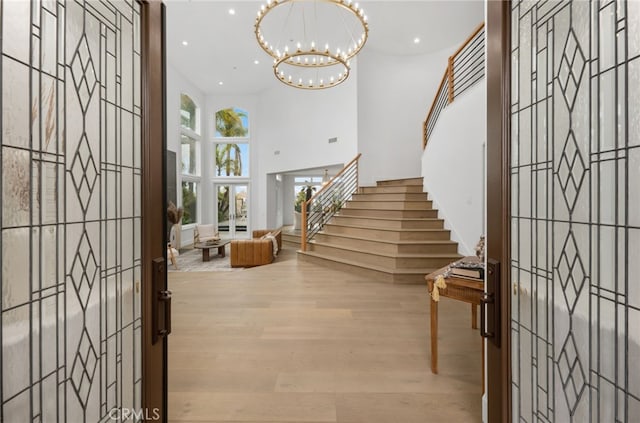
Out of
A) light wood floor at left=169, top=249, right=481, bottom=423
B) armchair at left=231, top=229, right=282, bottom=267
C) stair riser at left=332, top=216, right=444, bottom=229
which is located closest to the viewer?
light wood floor at left=169, top=249, right=481, bottom=423

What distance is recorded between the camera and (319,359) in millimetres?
2357

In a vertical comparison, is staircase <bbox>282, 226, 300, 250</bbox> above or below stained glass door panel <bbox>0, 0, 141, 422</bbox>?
below

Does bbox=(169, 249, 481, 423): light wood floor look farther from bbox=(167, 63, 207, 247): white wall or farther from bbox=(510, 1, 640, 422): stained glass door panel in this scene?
bbox=(167, 63, 207, 247): white wall

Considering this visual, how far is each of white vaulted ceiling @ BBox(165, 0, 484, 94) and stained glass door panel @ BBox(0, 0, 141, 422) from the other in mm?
6521

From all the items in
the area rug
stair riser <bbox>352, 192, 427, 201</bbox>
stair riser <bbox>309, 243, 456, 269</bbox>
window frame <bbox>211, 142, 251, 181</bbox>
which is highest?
window frame <bbox>211, 142, 251, 181</bbox>

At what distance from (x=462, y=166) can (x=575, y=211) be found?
4378mm

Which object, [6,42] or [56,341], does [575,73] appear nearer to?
[6,42]

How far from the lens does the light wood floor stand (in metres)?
1.82

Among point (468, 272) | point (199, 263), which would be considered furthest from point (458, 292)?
point (199, 263)

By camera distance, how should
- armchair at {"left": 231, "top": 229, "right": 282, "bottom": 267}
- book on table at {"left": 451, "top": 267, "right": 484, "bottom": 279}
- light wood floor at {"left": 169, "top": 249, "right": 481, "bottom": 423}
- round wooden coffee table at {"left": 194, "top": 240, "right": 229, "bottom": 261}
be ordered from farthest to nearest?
round wooden coffee table at {"left": 194, "top": 240, "right": 229, "bottom": 261}, armchair at {"left": 231, "top": 229, "right": 282, "bottom": 267}, book on table at {"left": 451, "top": 267, "right": 484, "bottom": 279}, light wood floor at {"left": 169, "top": 249, "right": 481, "bottom": 423}

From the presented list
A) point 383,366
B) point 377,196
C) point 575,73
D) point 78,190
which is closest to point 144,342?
point 78,190

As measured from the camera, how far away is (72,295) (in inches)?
40.2

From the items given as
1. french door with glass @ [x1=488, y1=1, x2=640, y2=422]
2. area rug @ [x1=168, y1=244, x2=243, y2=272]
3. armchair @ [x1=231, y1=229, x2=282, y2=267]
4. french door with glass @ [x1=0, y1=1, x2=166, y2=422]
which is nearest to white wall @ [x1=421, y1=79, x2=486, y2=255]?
french door with glass @ [x1=488, y1=1, x2=640, y2=422]

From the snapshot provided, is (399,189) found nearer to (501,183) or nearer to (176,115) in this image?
(501,183)
